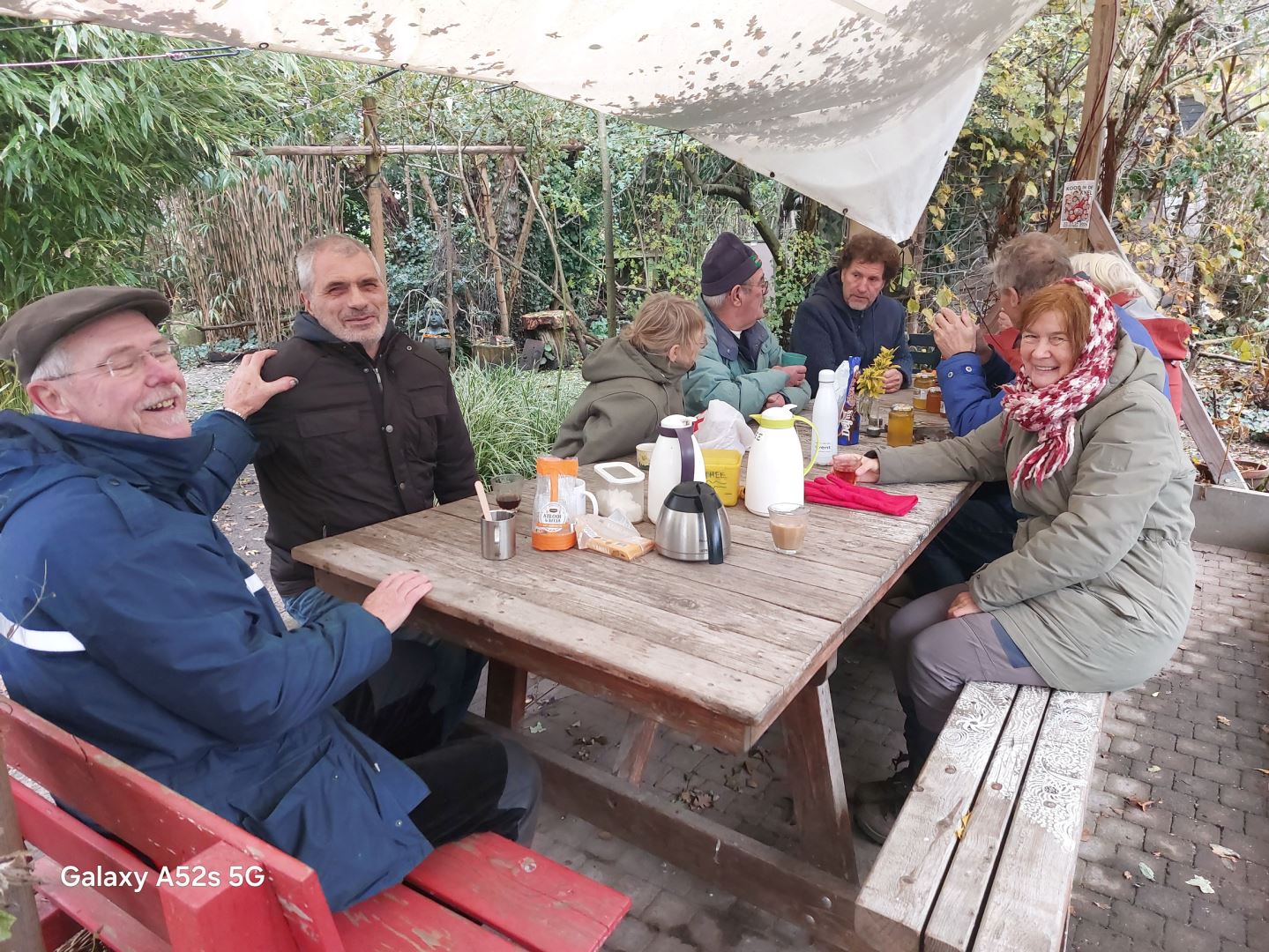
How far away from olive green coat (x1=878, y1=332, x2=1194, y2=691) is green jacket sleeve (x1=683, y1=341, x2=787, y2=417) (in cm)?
140

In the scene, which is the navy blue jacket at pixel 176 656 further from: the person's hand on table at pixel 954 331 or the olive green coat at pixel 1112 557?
the person's hand on table at pixel 954 331

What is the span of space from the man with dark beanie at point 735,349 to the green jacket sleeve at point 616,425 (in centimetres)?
58

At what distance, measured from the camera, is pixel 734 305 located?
3580 millimetres

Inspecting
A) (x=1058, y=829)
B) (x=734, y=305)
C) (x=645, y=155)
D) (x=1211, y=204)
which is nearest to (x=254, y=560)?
(x=734, y=305)

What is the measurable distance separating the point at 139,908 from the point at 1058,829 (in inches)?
60.8

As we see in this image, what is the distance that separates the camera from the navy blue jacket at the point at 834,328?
12.8 ft

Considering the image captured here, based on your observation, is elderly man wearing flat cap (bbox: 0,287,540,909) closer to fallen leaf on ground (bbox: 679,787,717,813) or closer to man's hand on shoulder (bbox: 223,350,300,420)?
man's hand on shoulder (bbox: 223,350,300,420)

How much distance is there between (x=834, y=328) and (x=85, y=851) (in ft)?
11.6

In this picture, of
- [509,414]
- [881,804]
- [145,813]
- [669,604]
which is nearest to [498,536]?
[669,604]

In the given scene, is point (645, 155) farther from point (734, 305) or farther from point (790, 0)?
point (790, 0)

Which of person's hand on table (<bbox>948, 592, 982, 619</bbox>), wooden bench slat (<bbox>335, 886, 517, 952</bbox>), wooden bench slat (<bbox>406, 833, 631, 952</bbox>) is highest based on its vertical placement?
person's hand on table (<bbox>948, 592, 982, 619</bbox>)

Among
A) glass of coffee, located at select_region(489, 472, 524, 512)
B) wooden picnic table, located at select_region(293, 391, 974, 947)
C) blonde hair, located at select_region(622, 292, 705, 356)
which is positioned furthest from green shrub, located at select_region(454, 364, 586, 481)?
wooden picnic table, located at select_region(293, 391, 974, 947)

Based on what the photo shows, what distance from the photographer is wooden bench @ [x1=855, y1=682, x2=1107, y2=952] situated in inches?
50.6

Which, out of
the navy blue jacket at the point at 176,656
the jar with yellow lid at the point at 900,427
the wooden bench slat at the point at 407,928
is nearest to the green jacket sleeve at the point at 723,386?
the jar with yellow lid at the point at 900,427
